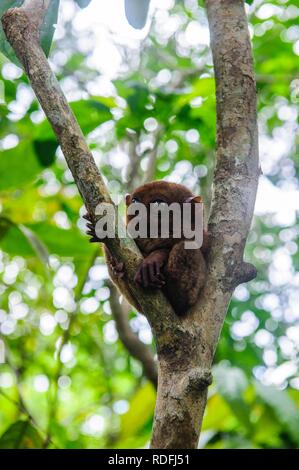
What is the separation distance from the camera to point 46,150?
12.6ft

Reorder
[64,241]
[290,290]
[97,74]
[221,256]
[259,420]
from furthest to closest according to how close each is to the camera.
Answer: [290,290] < [97,74] < [64,241] < [259,420] < [221,256]

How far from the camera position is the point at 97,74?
551 cm

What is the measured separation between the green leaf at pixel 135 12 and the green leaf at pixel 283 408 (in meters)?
1.95

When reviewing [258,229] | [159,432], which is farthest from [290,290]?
[159,432]

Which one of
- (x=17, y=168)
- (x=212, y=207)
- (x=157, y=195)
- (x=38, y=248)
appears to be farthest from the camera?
(x=17, y=168)

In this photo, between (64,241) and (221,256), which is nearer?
(221,256)

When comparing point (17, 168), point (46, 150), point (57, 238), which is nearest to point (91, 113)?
point (46, 150)

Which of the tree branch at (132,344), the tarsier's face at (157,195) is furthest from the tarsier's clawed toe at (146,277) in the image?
the tree branch at (132,344)

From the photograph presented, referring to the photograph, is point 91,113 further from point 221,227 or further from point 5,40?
point 221,227

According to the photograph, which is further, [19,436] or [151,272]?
[19,436]

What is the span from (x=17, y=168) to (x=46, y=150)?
0.74 feet

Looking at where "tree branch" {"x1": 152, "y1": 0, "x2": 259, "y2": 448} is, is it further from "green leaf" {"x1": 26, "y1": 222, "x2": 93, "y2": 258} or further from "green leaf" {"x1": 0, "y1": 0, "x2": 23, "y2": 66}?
"green leaf" {"x1": 26, "y1": 222, "x2": 93, "y2": 258}

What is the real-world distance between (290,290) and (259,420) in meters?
2.50

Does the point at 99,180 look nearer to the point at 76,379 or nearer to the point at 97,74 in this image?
the point at 97,74
